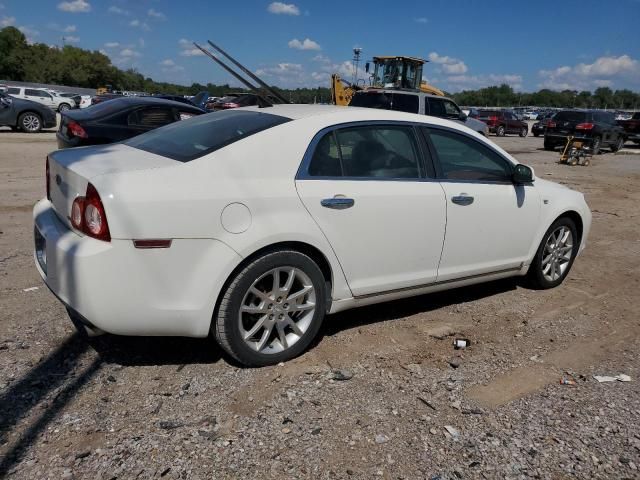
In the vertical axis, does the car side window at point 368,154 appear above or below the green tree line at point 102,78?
below

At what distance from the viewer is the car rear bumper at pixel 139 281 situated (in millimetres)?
2771

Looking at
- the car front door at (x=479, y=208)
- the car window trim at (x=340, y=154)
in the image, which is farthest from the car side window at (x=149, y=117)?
the car front door at (x=479, y=208)

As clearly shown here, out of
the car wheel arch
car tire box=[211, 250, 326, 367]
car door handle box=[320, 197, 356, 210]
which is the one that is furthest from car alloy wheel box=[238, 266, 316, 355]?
car door handle box=[320, 197, 356, 210]

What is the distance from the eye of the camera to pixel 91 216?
2.84 meters

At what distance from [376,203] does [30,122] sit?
61.6 feet

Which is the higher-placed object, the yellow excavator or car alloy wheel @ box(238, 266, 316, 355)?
the yellow excavator

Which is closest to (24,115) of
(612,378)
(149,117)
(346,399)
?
(149,117)

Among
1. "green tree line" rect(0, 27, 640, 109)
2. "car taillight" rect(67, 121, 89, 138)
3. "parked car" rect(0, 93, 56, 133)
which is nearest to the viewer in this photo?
"car taillight" rect(67, 121, 89, 138)

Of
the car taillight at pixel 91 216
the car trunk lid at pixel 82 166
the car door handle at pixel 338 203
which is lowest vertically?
the car taillight at pixel 91 216

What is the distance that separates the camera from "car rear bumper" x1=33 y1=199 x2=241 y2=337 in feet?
9.09

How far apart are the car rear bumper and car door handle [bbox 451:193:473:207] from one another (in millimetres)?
1750

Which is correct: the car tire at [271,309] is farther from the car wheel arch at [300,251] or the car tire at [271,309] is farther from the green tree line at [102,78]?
the green tree line at [102,78]

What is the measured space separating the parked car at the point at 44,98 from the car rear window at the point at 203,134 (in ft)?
105

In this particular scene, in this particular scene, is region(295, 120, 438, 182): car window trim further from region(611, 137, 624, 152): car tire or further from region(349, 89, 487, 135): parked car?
region(611, 137, 624, 152): car tire
